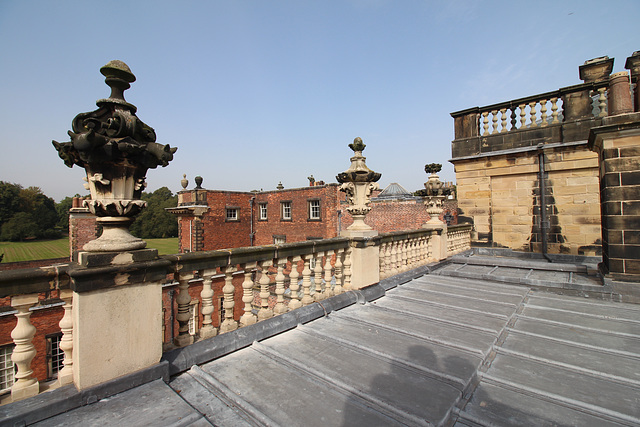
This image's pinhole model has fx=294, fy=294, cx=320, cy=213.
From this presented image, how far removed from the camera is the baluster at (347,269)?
4789 mm

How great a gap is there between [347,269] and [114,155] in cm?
356

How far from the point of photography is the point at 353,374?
8.21 feet

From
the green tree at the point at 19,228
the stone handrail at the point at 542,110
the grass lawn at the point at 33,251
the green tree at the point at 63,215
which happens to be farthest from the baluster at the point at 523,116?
the green tree at the point at 63,215

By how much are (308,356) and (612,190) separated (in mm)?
6103

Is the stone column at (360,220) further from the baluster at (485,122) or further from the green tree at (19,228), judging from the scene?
the green tree at (19,228)

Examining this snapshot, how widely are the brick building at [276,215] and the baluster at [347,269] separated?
17.2 metres

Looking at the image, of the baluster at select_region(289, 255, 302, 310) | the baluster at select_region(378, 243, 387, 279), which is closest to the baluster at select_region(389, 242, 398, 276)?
the baluster at select_region(378, 243, 387, 279)

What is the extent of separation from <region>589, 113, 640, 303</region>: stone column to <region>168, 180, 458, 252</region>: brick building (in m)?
15.6

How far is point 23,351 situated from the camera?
2.04 meters

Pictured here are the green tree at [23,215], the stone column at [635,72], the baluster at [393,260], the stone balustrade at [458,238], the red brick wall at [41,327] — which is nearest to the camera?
the stone column at [635,72]

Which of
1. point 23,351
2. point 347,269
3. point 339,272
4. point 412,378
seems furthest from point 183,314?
point 347,269

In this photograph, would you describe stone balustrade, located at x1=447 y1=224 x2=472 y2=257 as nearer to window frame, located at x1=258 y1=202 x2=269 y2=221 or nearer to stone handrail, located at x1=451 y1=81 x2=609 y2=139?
stone handrail, located at x1=451 y1=81 x2=609 y2=139

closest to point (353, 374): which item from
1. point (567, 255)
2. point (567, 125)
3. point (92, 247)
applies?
point (92, 247)

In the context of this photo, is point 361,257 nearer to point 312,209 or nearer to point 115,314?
point 115,314
